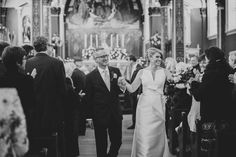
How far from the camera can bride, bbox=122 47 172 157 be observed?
8094mm

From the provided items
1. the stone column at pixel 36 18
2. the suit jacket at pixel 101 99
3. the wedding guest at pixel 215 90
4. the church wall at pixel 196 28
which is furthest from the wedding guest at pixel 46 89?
the church wall at pixel 196 28

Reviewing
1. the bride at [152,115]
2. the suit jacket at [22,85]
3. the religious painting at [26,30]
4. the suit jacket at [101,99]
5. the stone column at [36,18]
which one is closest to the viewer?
the suit jacket at [22,85]

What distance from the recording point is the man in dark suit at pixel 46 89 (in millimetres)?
6996

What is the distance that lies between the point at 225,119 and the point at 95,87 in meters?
2.20

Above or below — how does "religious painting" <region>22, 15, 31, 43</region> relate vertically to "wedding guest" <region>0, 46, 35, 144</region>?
above

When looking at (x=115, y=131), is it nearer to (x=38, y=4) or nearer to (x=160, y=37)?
(x=38, y=4)

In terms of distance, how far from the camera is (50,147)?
6316mm

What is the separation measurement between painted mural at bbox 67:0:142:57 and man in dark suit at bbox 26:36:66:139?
26.9 m

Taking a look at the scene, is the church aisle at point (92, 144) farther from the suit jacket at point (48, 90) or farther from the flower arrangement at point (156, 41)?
the flower arrangement at point (156, 41)

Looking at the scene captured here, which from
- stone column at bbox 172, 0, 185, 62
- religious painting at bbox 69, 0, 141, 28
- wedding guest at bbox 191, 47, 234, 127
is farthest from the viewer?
religious painting at bbox 69, 0, 141, 28

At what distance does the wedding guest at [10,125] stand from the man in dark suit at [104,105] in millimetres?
4119

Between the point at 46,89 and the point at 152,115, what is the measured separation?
1930mm

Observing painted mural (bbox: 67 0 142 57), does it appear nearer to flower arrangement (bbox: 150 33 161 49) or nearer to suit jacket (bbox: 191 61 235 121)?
flower arrangement (bbox: 150 33 161 49)

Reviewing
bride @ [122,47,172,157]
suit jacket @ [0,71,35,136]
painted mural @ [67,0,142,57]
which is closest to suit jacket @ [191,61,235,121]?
bride @ [122,47,172,157]
